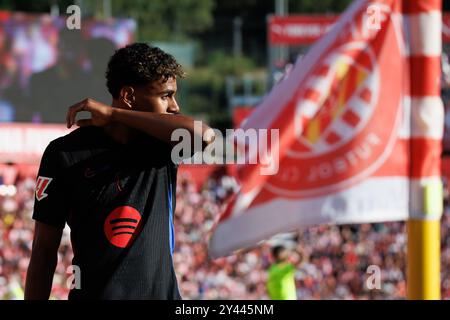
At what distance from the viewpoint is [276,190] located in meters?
4.93

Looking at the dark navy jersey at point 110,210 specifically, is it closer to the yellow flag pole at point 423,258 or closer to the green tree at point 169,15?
the yellow flag pole at point 423,258

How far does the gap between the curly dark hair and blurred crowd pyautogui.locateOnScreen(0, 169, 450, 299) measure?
40.8ft

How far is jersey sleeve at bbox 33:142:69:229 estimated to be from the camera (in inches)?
123

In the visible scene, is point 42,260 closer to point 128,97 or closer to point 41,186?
point 41,186

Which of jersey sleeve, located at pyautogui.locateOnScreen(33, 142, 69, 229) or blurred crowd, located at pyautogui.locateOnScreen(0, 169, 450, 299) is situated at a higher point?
jersey sleeve, located at pyautogui.locateOnScreen(33, 142, 69, 229)

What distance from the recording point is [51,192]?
3.15 meters

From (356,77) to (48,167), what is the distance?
2335mm

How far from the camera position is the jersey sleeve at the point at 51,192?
123 inches

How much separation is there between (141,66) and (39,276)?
718mm

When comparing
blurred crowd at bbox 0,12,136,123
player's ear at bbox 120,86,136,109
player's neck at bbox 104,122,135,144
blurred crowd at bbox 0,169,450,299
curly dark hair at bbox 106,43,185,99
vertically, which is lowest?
blurred crowd at bbox 0,169,450,299

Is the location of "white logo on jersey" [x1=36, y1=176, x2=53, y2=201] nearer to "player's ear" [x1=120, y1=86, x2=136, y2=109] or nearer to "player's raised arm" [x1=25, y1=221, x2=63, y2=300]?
"player's raised arm" [x1=25, y1=221, x2=63, y2=300]

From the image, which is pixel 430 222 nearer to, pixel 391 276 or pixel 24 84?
pixel 391 276

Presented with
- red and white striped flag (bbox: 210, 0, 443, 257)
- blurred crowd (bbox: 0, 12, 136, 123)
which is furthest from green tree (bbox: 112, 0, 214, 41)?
red and white striped flag (bbox: 210, 0, 443, 257)

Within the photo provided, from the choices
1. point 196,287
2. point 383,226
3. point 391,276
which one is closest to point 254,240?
point 196,287
